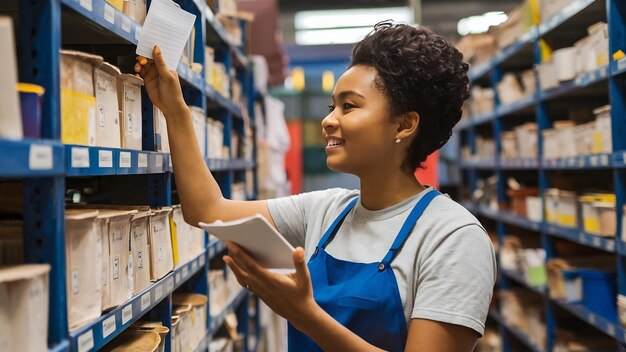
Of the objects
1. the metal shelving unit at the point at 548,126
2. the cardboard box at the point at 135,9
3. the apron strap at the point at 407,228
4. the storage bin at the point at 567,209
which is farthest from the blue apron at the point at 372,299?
the storage bin at the point at 567,209

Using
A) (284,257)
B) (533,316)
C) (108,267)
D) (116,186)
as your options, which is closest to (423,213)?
(284,257)

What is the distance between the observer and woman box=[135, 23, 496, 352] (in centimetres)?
155

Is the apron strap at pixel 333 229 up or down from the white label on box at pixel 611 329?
up

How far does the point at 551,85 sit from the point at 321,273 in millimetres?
A: 3013

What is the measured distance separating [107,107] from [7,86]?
26.4 inches

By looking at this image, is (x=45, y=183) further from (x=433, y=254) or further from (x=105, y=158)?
(x=433, y=254)

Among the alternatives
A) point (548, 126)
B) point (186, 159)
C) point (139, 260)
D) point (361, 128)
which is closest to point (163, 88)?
point (186, 159)

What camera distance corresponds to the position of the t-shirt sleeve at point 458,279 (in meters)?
1.56

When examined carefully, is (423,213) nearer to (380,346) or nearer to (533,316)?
(380,346)

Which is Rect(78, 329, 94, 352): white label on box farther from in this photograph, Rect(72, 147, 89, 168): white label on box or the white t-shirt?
the white t-shirt

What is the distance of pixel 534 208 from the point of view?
15.6 feet

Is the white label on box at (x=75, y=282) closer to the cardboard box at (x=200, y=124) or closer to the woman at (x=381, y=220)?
the woman at (x=381, y=220)

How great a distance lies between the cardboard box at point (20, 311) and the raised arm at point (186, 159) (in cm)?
79

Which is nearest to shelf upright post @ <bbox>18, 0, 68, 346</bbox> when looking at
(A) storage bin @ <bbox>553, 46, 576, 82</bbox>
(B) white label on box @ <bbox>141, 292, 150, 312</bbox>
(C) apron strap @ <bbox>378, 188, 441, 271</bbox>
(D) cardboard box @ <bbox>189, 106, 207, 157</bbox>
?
(B) white label on box @ <bbox>141, 292, 150, 312</bbox>
